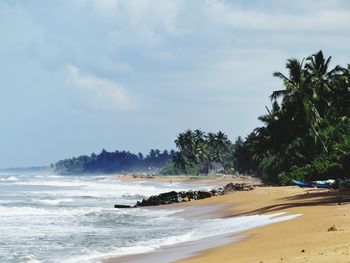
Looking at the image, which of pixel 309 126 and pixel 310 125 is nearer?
pixel 310 125

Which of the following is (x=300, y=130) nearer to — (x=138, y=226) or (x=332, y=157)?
(x=332, y=157)

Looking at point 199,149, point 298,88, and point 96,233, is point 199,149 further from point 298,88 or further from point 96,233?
point 96,233

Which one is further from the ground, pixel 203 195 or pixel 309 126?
pixel 309 126

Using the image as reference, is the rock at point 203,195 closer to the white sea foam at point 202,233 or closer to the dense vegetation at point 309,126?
the dense vegetation at point 309,126

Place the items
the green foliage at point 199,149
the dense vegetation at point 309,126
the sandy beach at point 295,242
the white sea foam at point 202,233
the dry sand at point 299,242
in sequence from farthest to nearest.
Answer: the green foliage at point 199,149 < the dense vegetation at point 309,126 < the white sea foam at point 202,233 < the sandy beach at point 295,242 < the dry sand at point 299,242

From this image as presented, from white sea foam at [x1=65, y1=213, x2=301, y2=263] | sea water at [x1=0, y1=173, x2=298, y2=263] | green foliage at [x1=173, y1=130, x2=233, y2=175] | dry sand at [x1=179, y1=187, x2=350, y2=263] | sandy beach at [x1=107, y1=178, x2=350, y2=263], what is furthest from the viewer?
green foliage at [x1=173, y1=130, x2=233, y2=175]

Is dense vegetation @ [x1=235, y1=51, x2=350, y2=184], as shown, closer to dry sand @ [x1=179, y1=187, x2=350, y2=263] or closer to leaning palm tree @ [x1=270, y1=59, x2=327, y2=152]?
leaning palm tree @ [x1=270, y1=59, x2=327, y2=152]

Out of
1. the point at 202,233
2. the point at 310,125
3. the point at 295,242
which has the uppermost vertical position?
the point at 310,125

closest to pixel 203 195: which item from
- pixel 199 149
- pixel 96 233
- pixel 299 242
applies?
pixel 96 233

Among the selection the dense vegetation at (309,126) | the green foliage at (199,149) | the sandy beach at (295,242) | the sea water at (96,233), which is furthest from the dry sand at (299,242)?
the green foliage at (199,149)

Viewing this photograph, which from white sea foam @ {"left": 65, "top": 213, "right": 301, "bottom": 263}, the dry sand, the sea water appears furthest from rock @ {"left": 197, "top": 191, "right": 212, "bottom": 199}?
the dry sand

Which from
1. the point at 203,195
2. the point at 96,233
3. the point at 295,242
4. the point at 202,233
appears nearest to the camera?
the point at 295,242

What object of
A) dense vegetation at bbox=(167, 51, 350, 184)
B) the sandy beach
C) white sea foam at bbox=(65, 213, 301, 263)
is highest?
dense vegetation at bbox=(167, 51, 350, 184)

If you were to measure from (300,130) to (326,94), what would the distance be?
4.59 m
